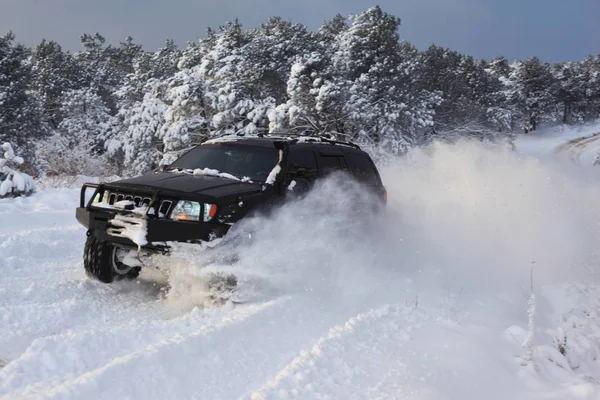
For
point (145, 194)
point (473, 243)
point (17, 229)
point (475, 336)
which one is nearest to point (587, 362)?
point (475, 336)

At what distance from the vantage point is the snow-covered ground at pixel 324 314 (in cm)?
319

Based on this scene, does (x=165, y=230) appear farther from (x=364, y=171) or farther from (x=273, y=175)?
(x=364, y=171)

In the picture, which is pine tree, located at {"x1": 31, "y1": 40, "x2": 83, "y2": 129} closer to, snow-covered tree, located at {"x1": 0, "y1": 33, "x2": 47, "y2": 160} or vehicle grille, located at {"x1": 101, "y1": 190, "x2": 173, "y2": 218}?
snow-covered tree, located at {"x1": 0, "y1": 33, "x2": 47, "y2": 160}

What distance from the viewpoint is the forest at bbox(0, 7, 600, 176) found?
922 inches

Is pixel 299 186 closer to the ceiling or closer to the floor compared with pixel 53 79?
closer to the floor

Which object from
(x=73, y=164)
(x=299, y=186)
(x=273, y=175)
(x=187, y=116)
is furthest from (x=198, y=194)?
(x=73, y=164)

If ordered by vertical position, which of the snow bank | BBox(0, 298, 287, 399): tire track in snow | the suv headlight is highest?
the suv headlight

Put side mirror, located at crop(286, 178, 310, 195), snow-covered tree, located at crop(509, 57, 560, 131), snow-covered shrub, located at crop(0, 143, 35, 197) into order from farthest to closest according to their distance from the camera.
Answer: snow-covered tree, located at crop(509, 57, 560, 131), snow-covered shrub, located at crop(0, 143, 35, 197), side mirror, located at crop(286, 178, 310, 195)

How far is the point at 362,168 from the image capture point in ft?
23.6

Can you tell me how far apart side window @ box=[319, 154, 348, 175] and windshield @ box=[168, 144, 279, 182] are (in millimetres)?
727

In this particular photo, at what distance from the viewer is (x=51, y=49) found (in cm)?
6050

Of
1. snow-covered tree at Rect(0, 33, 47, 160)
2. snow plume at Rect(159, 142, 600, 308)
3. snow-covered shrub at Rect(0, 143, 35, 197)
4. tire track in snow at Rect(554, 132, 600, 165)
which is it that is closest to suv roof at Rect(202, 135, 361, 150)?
snow plume at Rect(159, 142, 600, 308)

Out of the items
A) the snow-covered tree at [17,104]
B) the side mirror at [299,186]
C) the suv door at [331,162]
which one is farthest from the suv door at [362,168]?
the snow-covered tree at [17,104]

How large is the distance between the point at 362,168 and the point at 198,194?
3210mm
